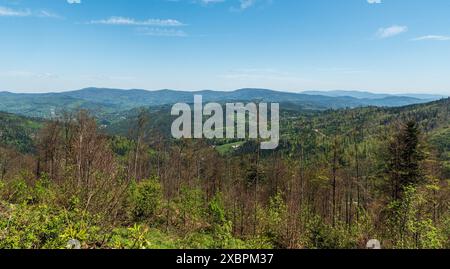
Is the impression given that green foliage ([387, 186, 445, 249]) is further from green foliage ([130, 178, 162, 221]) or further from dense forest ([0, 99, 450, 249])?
green foliage ([130, 178, 162, 221])

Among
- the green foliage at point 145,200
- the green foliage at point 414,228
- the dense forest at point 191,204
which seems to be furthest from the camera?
the green foliage at point 145,200

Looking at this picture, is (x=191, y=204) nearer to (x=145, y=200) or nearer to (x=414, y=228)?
(x=145, y=200)

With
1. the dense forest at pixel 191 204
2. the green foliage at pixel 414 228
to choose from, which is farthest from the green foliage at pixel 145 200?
the green foliage at pixel 414 228

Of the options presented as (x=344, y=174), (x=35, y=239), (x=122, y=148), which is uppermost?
(x=35, y=239)

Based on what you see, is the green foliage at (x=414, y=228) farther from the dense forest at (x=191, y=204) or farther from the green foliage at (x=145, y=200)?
the green foliage at (x=145, y=200)

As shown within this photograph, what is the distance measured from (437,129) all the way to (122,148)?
175954 mm

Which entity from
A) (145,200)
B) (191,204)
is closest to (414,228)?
(191,204)

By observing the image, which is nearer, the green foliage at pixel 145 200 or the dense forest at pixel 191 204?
the dense forest at pixel 191 204

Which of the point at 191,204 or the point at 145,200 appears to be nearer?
the point at 145,200

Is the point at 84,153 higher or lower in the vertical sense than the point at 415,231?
higher
